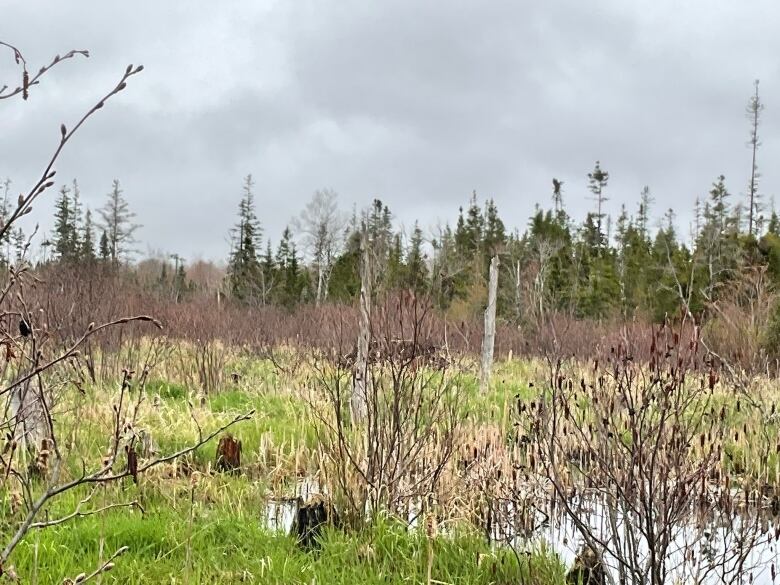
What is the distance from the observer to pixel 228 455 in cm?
532

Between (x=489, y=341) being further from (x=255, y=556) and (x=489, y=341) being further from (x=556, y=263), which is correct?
(x=556, y=263)

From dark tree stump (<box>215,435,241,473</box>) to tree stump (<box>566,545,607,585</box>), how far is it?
9.47ft

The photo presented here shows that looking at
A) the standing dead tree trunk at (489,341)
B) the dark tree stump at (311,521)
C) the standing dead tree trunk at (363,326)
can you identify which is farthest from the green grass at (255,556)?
the standing dead tree trunk at (489,341)

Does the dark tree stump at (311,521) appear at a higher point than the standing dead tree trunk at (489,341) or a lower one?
lower

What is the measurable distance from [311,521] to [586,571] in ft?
5.05

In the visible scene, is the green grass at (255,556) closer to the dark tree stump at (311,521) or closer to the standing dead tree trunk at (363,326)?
the dark tree stump at (311,521)

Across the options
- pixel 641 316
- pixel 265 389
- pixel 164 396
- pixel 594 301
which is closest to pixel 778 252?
pixel 641 316

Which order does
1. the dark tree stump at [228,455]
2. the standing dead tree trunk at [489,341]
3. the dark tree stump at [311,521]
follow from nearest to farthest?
the dark tree stump at [311,521], the dark tree stump at [228,455], the standing dead tree trunk at [489,341]

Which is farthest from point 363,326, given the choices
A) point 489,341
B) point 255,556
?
point 489,341

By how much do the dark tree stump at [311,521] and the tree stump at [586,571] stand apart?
1.36 meters

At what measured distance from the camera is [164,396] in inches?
322

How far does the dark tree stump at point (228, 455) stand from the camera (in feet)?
17.4

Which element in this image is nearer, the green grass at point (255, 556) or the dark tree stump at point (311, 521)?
the green grass at point (255, 556)

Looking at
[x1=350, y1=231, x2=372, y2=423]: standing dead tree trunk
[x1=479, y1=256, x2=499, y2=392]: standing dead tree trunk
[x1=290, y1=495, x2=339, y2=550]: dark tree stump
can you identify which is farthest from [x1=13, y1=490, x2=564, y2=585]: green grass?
[x1=479, y1=256, x2=499, y2=392]: standing dead tree trunk
